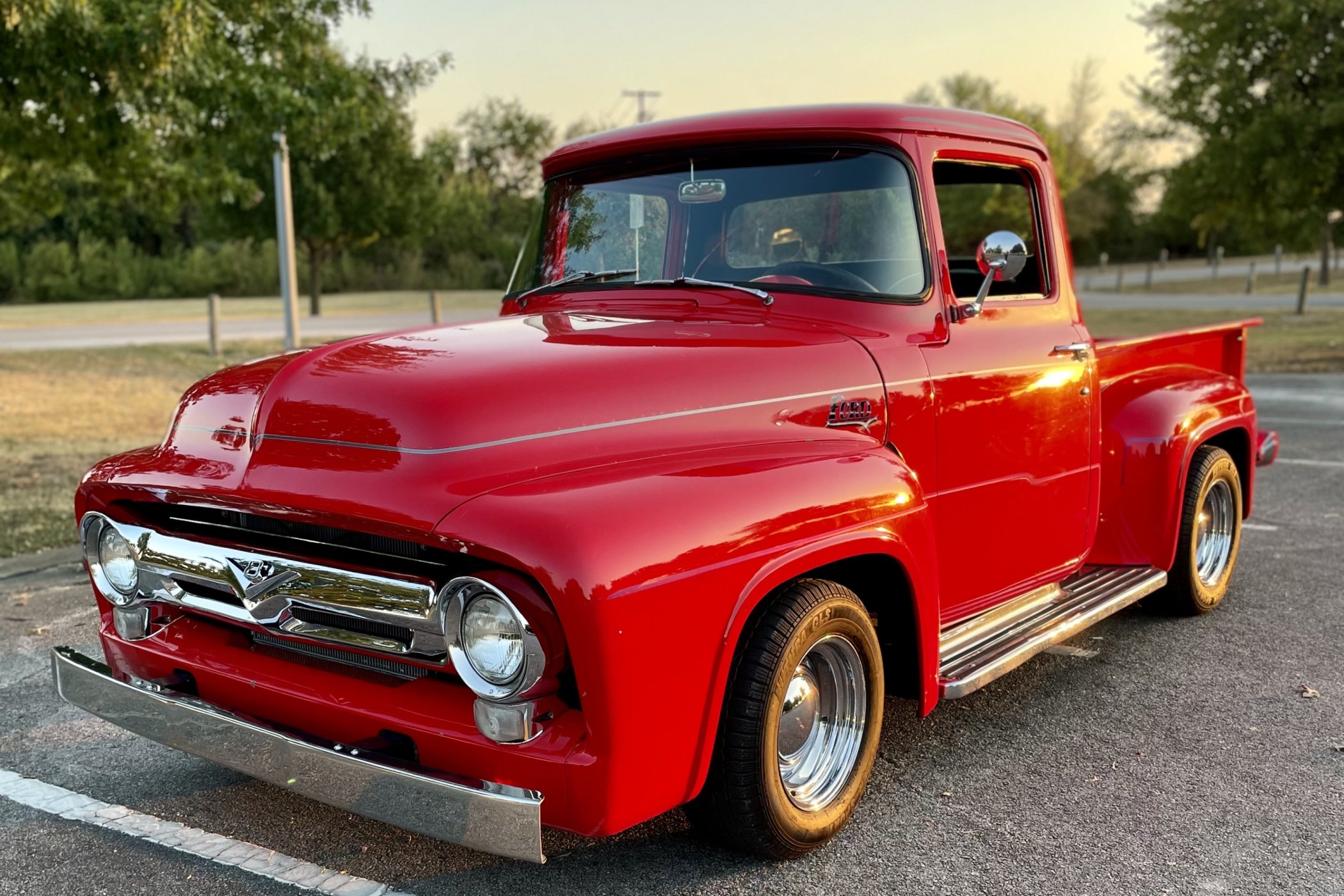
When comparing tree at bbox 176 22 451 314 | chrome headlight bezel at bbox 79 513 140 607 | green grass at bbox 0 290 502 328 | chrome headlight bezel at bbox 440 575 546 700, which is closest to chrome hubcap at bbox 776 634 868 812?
chrome headlight bezel at bbox 440 575 546 700

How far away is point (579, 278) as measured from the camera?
13.4ft

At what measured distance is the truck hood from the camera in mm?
2729

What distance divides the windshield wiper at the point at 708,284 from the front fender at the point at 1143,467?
1.89m

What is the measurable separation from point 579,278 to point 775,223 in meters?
0.74

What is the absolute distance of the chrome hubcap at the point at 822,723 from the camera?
10.3 feet

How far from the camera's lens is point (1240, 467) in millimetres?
5812

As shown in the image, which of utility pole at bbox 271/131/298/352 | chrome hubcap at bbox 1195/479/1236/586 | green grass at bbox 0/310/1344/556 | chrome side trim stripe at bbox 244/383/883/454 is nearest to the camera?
chrome side trim stripe at bbox 244/383/883/454

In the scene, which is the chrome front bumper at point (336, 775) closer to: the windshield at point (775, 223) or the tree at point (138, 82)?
the windshield at point (775, 223)

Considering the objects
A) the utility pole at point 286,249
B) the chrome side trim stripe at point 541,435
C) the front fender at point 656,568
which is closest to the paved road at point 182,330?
the utility pole at point 286,249

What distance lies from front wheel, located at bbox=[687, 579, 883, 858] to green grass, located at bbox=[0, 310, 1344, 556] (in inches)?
208

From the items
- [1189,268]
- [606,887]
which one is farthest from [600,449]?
[1189,268]

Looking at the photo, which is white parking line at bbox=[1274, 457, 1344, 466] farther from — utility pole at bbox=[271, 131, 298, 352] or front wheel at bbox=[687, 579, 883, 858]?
utility pole at bbox=[271, 131, 298, 352]

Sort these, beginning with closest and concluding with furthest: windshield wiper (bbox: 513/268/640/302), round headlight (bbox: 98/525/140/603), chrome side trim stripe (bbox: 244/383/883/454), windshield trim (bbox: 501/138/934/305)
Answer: chrome side trim stripe (bbox: 244/383/883/454) < round headlight (bbox: 98/525/140/603) < windshield trim (bbox: 501/138/934/305) < windshield wiper (bbox: 513/268/640/302)

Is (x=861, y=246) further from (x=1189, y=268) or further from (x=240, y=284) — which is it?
(x=1189, y=268)
